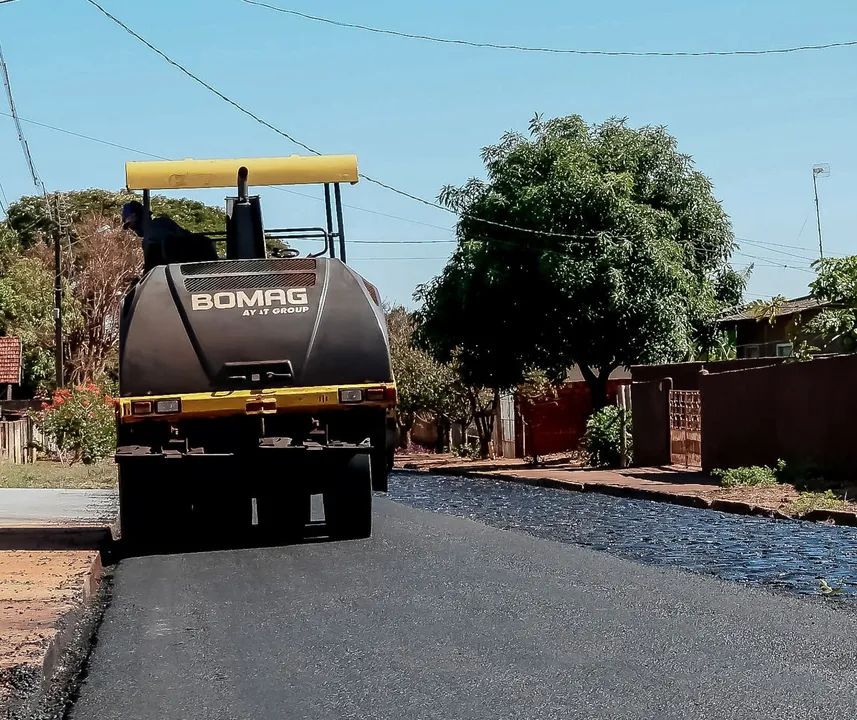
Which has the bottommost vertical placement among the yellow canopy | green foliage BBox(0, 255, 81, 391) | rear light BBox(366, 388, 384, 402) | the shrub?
the shrub

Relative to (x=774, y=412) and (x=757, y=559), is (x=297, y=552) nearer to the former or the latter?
(x=757, y=559)

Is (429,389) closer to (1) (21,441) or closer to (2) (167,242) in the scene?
(1) (21,441)

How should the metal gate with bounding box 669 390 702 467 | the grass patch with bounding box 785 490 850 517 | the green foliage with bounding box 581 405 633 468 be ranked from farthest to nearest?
the green foliage with bounding box 581 405 633 468 → the metal gate with bounding box 669 390 702 467 → the grass patch with bounding box 785 490 850 517

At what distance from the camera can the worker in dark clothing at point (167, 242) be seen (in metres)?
13.8

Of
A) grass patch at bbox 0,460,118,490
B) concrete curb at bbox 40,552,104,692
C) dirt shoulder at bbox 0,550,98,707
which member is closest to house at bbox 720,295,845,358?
grass patch at bbox 0,460,118,490

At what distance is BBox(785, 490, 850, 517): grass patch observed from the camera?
15922 millimetres

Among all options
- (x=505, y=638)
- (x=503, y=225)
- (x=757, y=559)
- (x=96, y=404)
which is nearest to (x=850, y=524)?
(x=757, y=559)

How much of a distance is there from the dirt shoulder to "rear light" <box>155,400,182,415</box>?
4.45 ft

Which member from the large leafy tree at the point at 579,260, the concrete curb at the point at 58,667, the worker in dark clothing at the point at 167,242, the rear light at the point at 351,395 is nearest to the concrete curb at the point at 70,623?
the concrete curb at the point at 58,667

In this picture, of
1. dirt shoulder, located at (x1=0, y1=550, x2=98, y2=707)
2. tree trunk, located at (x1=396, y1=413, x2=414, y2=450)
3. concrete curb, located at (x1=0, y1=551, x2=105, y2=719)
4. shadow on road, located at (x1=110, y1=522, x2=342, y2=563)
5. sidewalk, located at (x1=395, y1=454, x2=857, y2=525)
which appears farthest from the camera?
tree trunk, located at (x1=396, y1=413, x2=414, y2=450)

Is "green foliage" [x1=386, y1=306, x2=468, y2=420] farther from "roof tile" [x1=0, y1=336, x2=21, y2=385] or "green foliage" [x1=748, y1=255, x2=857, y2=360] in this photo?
"green foliage" [x1=748, y1=255, x2=857, y2=360]

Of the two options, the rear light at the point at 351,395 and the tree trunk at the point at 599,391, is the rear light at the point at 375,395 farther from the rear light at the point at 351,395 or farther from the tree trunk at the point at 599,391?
the tree trunk at the point at 599,391

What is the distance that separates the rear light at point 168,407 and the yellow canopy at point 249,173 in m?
3.15

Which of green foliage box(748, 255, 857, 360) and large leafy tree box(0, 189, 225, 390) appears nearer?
green foliage box(748, 255, 857, 360)
